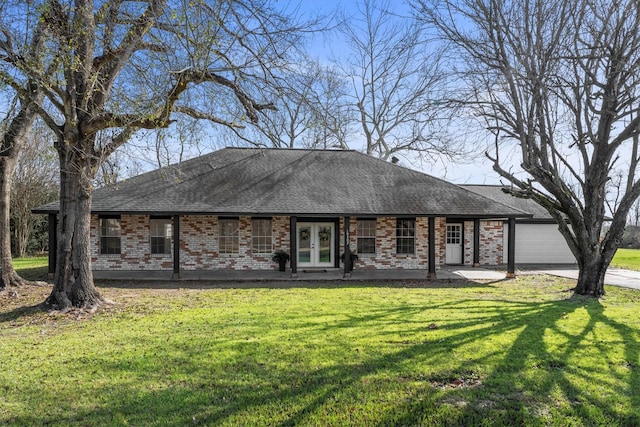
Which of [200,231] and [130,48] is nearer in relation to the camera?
[130,48]

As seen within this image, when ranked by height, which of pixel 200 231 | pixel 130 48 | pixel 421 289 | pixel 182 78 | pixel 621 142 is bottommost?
pixel 421 289

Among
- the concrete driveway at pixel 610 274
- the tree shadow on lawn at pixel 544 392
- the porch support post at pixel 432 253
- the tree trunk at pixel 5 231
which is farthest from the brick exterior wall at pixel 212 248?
the tree shadow on lawn at pixel 544 392

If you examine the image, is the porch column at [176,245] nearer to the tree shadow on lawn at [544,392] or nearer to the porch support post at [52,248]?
the porch support post at [52,248]

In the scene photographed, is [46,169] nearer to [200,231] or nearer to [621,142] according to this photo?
[200,231]

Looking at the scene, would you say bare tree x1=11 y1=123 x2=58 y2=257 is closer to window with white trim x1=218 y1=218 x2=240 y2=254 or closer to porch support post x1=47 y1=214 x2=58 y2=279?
porch support post x1=47 y1=214 x2=58 y2=279

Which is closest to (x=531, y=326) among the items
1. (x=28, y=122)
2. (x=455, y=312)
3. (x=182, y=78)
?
(x=455, y=312)

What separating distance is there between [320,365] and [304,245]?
37.3 feet

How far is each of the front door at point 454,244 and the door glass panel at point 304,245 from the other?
23.4ft

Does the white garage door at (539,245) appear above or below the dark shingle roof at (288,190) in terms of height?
below

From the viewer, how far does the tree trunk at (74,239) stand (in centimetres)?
868

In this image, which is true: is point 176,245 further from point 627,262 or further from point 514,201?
point 627,262

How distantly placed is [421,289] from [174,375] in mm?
8807

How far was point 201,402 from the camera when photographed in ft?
13.5

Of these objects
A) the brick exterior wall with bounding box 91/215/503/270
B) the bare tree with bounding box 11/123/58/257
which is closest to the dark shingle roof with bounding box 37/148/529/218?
the brick exterior wall with bounding box 91/215/503/270
